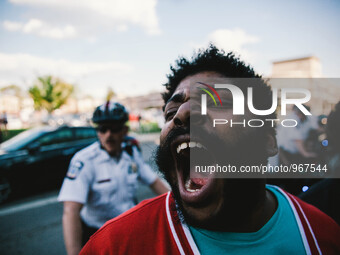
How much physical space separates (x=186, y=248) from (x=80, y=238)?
1008mm

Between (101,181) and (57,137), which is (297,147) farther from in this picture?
(57,137)

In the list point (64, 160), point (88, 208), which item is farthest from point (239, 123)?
point (64, 160)

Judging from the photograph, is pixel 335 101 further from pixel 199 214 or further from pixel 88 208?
pixel 88 208

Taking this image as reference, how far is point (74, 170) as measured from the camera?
204 centimetres

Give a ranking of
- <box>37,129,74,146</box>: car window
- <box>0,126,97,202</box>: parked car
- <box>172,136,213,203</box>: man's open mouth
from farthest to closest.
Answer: <box>37,129,74,146</box>: car window < <box>0,126,97,202</box>: parked car < <box>172,136,213,203</box>: man's open mouth

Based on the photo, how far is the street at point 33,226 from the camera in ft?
12.5

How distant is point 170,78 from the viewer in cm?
185

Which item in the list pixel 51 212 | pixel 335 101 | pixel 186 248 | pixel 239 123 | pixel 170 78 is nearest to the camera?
pixel 186 248

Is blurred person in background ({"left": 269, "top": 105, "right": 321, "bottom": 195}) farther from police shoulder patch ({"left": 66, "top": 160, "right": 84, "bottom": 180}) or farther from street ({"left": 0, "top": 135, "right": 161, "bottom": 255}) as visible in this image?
police shoulder patch ({"left": 66, "top": 160, "right": 84, "bottom": 180})

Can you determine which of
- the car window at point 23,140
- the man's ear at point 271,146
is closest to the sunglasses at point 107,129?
the man's ear at point 271,146

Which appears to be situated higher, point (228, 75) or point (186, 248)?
point (228, 75)

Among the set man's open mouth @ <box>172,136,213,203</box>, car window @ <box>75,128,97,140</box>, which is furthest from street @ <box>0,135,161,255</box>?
car window @ <box>75,128,97,140</box>

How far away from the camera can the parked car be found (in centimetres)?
586

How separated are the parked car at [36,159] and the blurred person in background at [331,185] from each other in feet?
21.4
